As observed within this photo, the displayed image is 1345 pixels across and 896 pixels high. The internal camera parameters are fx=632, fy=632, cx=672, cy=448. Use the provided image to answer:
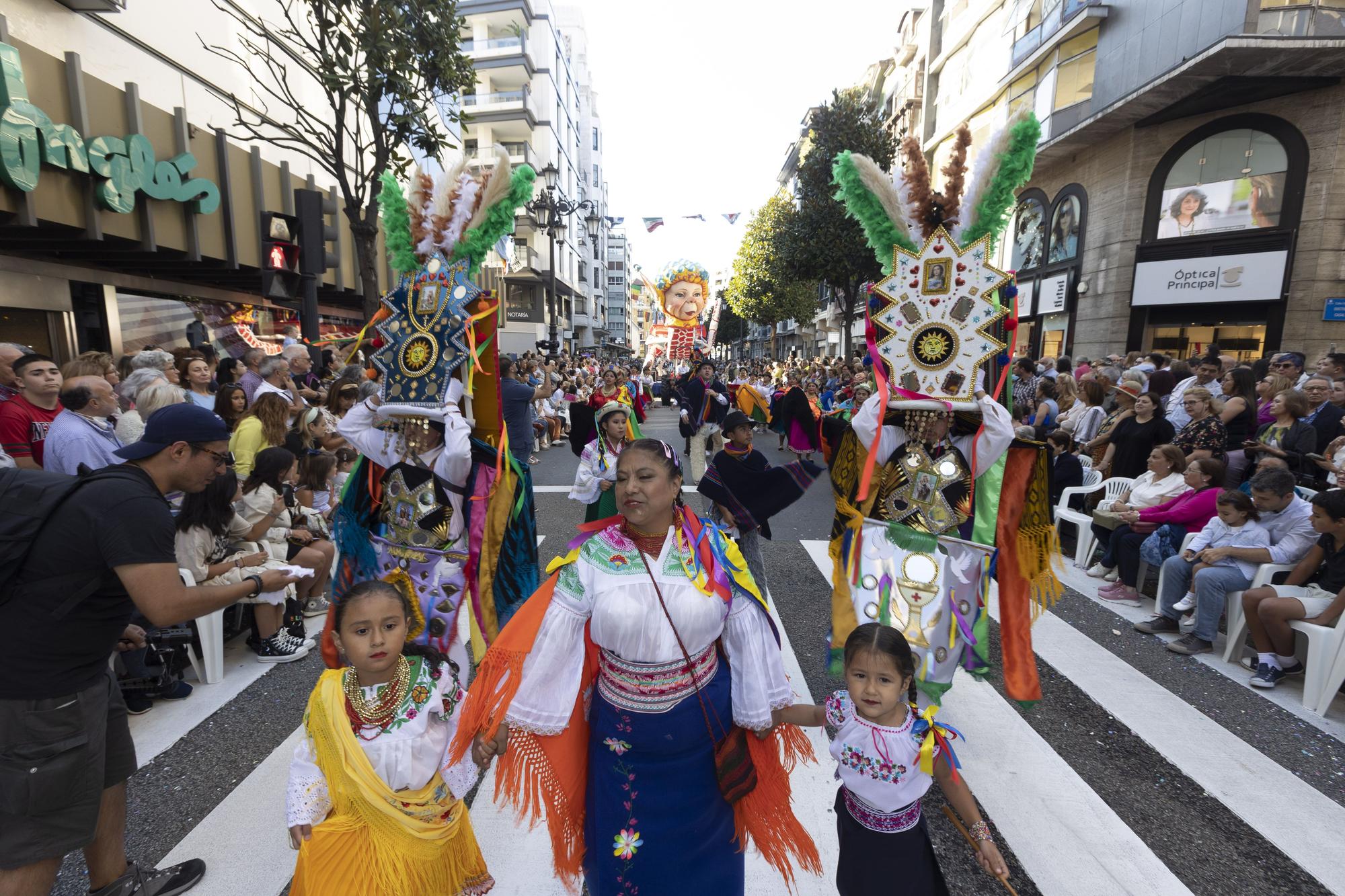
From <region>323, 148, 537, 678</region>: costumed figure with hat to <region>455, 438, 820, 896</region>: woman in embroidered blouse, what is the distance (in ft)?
4.41

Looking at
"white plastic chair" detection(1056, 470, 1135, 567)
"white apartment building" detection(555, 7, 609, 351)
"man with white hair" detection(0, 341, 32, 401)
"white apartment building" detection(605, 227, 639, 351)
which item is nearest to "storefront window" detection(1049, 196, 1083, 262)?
"white plastic chair" detection(1056, 470, 1135, 567)

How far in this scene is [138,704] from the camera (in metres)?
3.59

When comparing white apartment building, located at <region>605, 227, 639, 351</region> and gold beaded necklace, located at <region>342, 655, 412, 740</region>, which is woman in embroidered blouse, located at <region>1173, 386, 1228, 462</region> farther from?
white apartment building, located at <region>605, 227, 639, 351</region>

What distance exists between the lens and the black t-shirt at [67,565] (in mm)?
1842

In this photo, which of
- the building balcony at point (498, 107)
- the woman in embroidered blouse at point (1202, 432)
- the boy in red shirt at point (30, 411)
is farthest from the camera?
the building balcony at point (498, 107)

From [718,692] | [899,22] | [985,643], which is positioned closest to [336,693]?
[718,692]

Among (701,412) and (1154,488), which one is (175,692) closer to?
(1154,488)

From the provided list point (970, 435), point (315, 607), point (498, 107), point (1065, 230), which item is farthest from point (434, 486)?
point (498, 107)

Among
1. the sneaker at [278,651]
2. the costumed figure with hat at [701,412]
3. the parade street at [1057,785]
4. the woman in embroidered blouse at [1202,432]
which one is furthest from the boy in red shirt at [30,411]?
the woman in embroidered blouse at [1202,432]

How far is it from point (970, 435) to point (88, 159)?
37.0 feet

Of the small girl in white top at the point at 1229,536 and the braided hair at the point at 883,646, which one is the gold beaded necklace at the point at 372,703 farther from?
the small girl in white top at the point at 1229,536

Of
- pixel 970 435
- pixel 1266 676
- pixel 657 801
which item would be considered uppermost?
pixel 970 435

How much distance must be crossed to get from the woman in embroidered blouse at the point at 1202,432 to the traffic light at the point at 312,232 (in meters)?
8.36

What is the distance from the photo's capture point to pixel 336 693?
6.38ft
